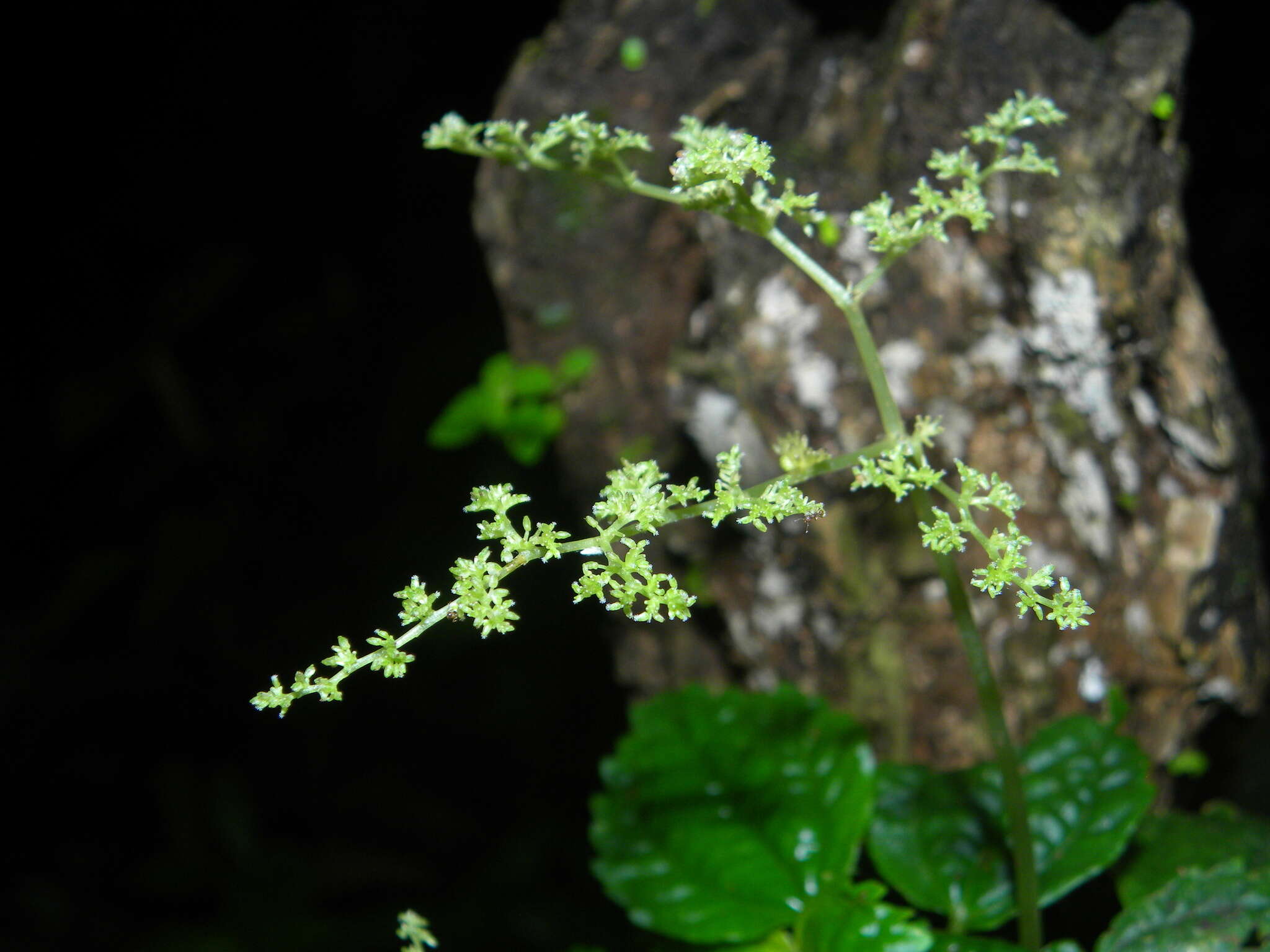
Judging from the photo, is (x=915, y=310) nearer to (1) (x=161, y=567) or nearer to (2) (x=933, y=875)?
(2) (x=933, y=875)

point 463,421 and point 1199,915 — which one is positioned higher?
point 463,421

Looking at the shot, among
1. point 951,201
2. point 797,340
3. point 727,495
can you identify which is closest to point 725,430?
point 797,340

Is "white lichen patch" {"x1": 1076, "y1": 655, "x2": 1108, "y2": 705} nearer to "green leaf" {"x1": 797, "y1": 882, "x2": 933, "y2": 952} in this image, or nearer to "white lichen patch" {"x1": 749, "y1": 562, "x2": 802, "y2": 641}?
"white lichen patch" {"x1": 749, "y1": 562, "x2": 802, "y2": 641}

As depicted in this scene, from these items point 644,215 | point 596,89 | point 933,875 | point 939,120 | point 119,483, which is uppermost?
point 119,483

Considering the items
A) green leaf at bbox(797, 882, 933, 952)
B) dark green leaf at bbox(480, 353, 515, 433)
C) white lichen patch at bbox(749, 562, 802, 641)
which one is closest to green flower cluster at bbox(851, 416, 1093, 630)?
green leaf at bbox(797, 882, 933, 952)

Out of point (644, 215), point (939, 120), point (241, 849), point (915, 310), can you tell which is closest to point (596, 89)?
point (644, 215)

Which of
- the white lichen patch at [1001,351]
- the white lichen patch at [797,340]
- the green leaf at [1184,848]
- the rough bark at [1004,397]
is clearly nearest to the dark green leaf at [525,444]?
the rough bark at [1004,397]

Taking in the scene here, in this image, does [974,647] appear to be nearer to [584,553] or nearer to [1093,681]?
[584,553]

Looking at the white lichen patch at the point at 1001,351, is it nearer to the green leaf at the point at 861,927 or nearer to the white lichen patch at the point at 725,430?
the white lichen patch at the point at 725,430
